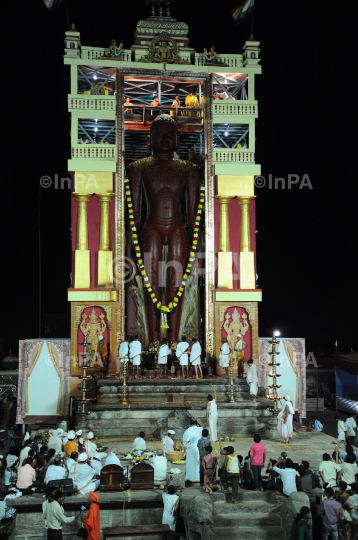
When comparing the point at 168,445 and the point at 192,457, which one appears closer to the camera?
the point at 192,457

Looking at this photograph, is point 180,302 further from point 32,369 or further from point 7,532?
point 7,532

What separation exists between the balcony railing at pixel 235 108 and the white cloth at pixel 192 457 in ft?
38.2

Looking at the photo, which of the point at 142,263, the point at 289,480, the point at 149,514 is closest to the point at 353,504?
the point at 289,480

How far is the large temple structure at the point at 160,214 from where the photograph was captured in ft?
62.2

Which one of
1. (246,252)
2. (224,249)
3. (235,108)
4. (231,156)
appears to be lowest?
(246,252)

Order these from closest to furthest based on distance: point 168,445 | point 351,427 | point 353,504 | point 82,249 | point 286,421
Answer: point 353,504 < point 168,445 < point 286,421 < point 351,427 < point 82,249

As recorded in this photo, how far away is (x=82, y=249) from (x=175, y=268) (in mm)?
2913

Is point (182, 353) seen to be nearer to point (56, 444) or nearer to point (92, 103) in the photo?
point (56, 444)

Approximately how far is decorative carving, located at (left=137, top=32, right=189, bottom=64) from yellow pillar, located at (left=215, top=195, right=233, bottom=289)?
471cm

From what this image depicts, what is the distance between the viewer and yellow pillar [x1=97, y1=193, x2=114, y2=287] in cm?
1888

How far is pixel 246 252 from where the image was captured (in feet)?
64.2

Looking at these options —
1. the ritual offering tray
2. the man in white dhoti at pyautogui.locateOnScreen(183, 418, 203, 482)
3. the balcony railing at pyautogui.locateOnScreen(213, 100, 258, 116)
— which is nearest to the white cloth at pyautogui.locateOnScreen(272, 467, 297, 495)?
the man in white dhoti at pyautogui.locateOnScreen(183, 418, 203, 482)

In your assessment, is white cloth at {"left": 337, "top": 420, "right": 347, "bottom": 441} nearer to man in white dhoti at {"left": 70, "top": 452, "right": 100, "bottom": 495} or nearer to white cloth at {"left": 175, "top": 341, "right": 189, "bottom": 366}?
white cloth at {"left": 175, "top": 341, "right": 189, "bottom": 366}

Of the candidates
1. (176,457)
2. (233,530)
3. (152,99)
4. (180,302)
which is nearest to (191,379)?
(180,302)
